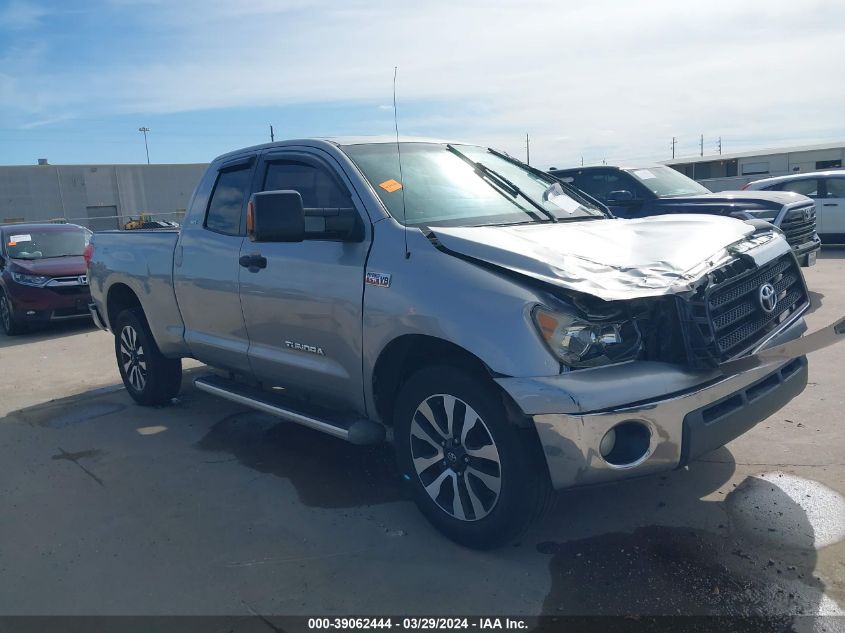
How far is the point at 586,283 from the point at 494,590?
55.0 inches

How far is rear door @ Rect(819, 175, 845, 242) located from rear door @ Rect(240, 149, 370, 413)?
1391 centimetres

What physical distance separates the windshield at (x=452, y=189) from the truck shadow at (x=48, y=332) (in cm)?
794

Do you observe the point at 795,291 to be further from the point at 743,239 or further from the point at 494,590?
the point at 494,590

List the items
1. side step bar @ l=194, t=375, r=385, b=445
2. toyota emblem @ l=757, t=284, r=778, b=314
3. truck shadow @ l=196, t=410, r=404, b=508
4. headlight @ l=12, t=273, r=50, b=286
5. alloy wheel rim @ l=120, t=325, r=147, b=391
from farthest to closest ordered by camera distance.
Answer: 1. headlight @ l=12, t=273, r=50, b=286
2. alloy wheel rim @ l=120, t=325, r=147, b=391
3. truck shadow @ l=196, t=410, r=404, b=508
4. side step bar @ l=194, t=375, r=385, b=445
5. toyota emblem @ l=757, t=284, r=778, b=314

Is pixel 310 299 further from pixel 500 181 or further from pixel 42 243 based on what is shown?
pixel 42 243

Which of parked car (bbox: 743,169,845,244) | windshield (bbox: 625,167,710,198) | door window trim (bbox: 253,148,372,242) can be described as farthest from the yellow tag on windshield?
parked car (bbox: 743,169,845,244)

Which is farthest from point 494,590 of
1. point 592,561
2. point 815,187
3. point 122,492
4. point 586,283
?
point 815,187

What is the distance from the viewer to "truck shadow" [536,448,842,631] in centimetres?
308

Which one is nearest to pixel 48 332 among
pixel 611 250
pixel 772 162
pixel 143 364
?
pixel 143 364

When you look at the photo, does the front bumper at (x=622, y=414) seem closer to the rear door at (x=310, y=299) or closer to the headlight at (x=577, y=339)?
the headlight at (x=577, y=339)

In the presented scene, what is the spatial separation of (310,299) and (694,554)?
239 centimetres

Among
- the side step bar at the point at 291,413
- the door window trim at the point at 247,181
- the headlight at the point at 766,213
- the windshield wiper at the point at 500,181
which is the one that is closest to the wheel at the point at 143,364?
the side step bar at the point at 291,413

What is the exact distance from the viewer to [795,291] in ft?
14.1

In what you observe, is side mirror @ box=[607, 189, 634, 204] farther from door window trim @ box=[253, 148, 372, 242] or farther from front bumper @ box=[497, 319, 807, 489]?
front bumper @ box=[497, 319, 807, 489]
